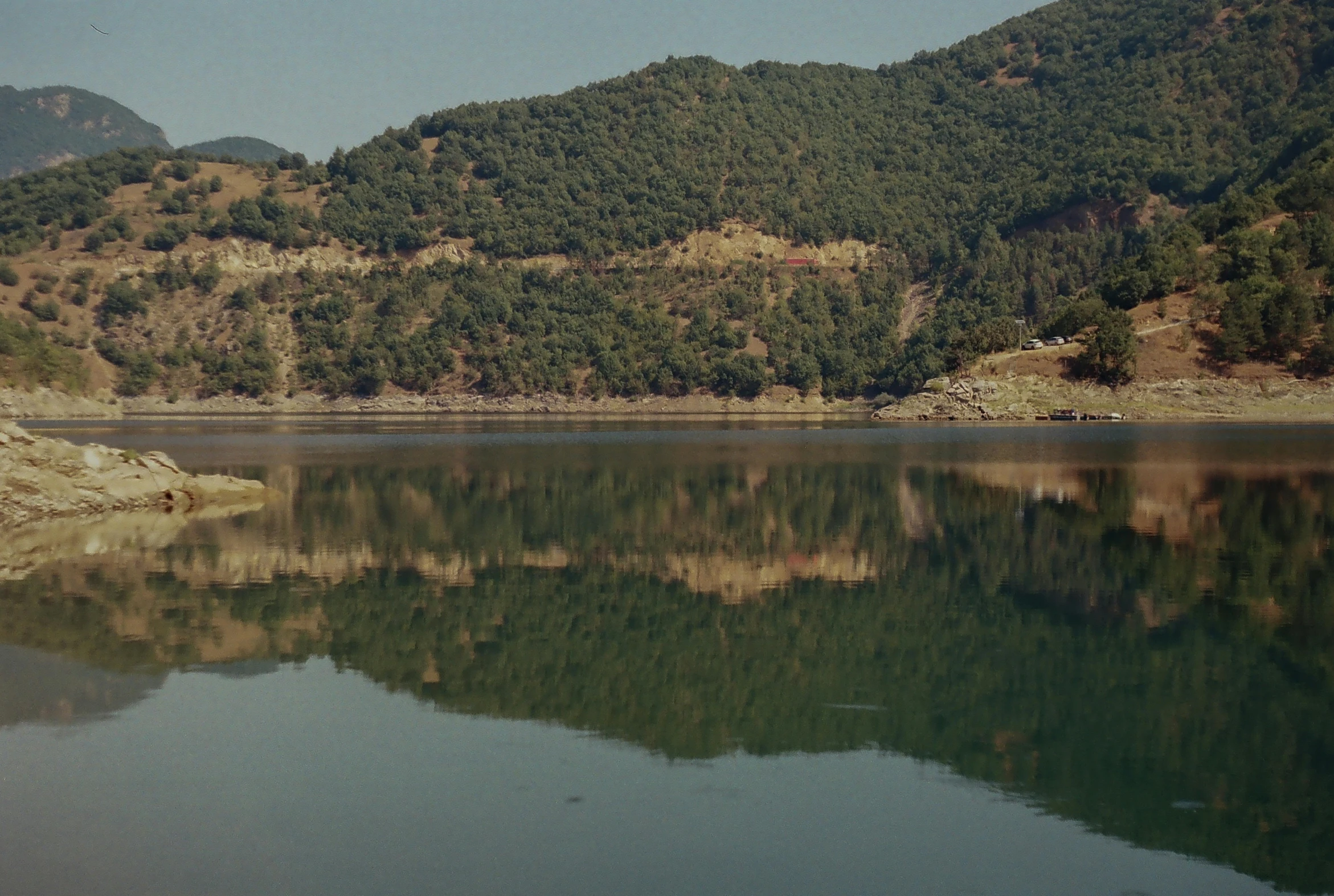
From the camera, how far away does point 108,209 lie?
195 metres

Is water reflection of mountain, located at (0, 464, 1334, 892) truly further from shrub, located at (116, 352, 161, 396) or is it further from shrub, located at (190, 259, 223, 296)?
shrub, located at (190, 259, 223, 296)

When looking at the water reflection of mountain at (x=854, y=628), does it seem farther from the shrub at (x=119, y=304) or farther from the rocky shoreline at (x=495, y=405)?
the shrub at (x=119, y=304)

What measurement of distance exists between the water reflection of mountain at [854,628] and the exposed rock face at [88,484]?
478 cm

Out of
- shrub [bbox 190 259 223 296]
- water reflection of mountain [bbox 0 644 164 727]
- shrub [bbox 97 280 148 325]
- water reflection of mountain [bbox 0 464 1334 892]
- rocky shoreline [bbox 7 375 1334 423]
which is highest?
shrub [bbox 190 259 223 296]

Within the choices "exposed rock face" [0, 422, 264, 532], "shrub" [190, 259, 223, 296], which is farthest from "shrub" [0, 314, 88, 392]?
"exposed rock face" [0, 422, 264, 532]

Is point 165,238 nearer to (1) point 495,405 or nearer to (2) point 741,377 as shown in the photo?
(1) point 495,405

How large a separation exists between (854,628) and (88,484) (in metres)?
28.3

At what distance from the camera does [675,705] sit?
1736cm

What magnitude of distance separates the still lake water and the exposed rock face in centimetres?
364

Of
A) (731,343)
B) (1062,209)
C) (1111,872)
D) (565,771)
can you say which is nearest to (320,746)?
(565,771)

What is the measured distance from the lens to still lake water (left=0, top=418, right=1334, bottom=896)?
Result: 1220cm

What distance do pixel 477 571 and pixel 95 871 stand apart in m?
16.6

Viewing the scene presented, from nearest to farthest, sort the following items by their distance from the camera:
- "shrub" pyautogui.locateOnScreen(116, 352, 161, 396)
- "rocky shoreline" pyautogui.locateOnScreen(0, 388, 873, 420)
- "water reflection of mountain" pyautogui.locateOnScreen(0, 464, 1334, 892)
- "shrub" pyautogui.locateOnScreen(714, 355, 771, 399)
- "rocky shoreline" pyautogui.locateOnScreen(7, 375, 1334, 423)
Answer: "water reflection of mountain" pyautogui.locateOnScreen(0, 464, 1334, 892), "rocky shoreline" pyautogui.locateOnScreen(7, 375, 1334, 423), "shrub" pyautogui.locateOnScreen(116, 352, 161, 396), "rocky shoreline" pyautogui.locateOnScreen(0, 388, 873, 420), "shrub" pyautogui.locateOnScreen(714, 355, 771, 399)

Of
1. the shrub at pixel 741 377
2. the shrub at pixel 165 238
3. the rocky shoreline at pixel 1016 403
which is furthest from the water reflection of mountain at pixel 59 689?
the shrub at pixel 165 238
